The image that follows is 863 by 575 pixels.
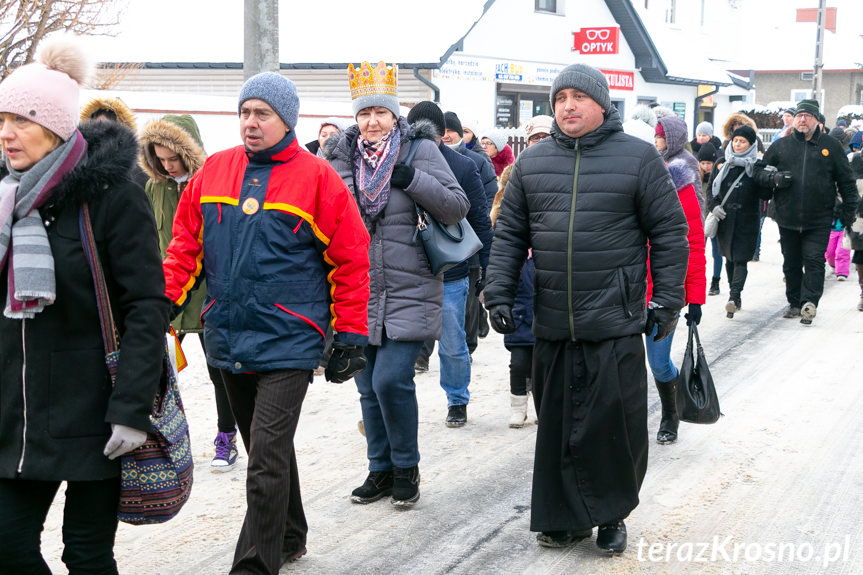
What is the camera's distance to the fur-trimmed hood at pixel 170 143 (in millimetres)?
5730

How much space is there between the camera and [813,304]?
34.0 ft

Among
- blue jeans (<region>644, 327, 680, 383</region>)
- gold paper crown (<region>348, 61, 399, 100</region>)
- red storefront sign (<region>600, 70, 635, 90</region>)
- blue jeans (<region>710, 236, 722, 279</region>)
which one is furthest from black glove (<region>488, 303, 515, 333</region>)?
red storefront sign (<region>600, 70, 635, 90</region>)

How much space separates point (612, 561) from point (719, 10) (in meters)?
32.5

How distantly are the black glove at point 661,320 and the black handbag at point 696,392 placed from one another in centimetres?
105

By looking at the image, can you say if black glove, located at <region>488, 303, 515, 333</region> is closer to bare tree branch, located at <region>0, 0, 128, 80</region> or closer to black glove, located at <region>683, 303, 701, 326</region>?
black glove, located at <region>683, 303, 701, 326</region>

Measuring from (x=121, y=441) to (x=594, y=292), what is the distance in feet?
7.36

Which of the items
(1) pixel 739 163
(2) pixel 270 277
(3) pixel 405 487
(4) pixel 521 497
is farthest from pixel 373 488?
(1) pixel 739 163

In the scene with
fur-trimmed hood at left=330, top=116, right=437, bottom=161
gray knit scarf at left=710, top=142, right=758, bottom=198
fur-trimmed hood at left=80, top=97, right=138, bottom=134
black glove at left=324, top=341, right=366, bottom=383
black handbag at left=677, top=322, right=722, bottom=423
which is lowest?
black handbag at left=677, top=322, right=722, bottom=423

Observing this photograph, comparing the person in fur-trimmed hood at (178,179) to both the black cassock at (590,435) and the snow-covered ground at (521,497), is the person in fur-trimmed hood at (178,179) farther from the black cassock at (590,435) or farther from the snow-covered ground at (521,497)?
the black cassock at (590,435)

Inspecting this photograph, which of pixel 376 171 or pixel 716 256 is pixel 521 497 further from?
pixel 716 256

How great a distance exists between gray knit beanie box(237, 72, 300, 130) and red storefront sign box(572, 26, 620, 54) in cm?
2221

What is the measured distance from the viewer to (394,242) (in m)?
5.09

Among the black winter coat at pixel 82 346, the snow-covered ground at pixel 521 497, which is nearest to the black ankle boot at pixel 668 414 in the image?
the snow-covered ground at pixel 521 497

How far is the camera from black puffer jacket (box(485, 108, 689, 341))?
175 inches
